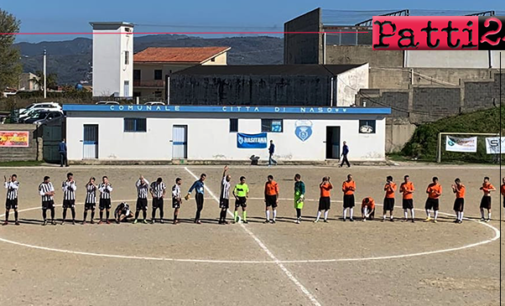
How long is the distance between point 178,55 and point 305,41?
34.5 meters

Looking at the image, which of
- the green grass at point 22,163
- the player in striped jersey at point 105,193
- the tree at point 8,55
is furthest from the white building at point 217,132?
the tree at point 8,55

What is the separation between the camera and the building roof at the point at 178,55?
93.0 m

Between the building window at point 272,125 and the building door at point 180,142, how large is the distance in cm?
472

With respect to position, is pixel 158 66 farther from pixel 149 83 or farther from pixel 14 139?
pixel 14 139

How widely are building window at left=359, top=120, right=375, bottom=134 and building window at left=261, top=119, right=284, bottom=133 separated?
4972 millimetres

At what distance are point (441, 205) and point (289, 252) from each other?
12.5 m

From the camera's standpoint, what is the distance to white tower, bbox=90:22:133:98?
283 feet

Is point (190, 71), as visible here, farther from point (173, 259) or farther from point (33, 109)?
point (173, 259)

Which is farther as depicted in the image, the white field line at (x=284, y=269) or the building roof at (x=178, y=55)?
the building roof at (x=178, y=55)

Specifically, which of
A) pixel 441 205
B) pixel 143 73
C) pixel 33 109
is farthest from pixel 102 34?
pixel 441 205

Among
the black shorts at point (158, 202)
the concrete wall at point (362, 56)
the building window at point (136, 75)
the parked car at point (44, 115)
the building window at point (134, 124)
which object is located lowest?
the black shorts at point (158, 202)

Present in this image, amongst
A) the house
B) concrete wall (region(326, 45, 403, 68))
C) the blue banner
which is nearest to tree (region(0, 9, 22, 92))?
the house

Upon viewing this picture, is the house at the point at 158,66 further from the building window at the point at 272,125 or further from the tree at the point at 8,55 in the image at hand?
the building window at the point at 272,125

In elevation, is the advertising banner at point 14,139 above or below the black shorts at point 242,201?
above
